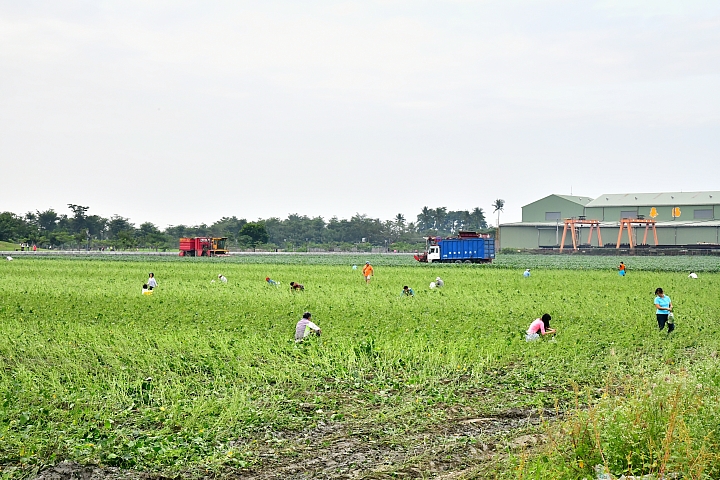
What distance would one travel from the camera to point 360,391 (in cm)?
1413

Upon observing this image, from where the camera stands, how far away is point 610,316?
24.9 metres

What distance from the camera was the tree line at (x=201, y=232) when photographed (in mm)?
134375

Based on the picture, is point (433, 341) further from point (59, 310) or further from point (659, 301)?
point (59, 310)

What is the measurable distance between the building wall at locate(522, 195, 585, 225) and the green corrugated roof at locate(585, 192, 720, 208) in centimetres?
208

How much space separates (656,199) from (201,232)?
96393mm

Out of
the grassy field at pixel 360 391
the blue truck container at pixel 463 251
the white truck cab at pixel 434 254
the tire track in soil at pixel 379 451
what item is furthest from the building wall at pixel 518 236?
the tire track in soil at pixel 379 451

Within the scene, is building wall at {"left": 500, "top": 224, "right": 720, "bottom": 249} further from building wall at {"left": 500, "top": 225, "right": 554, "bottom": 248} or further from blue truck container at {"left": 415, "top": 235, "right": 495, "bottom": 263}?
blue truck container at {"left": 415, "top": 235, "right": 495, "bottom": 263}

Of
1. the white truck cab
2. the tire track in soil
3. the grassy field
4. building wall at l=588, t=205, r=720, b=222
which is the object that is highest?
building wall at l=588, t=205, r=720, b=222

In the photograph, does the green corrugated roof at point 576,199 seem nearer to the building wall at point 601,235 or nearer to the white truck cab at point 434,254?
the building wall at point 601,235

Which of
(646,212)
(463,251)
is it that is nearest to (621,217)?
(646,212)

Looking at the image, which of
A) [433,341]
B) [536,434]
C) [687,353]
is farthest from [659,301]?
[536,434]

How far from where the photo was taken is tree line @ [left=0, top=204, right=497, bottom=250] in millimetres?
134375

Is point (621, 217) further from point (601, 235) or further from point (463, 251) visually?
point (463, 251)

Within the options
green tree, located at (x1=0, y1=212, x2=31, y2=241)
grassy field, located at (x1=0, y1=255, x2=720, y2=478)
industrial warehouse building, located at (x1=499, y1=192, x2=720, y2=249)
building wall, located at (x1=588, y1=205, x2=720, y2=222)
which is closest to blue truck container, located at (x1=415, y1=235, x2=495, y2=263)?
industrial warehouse building, located at (x1=499, y1=192, x2=720, y2=249)
